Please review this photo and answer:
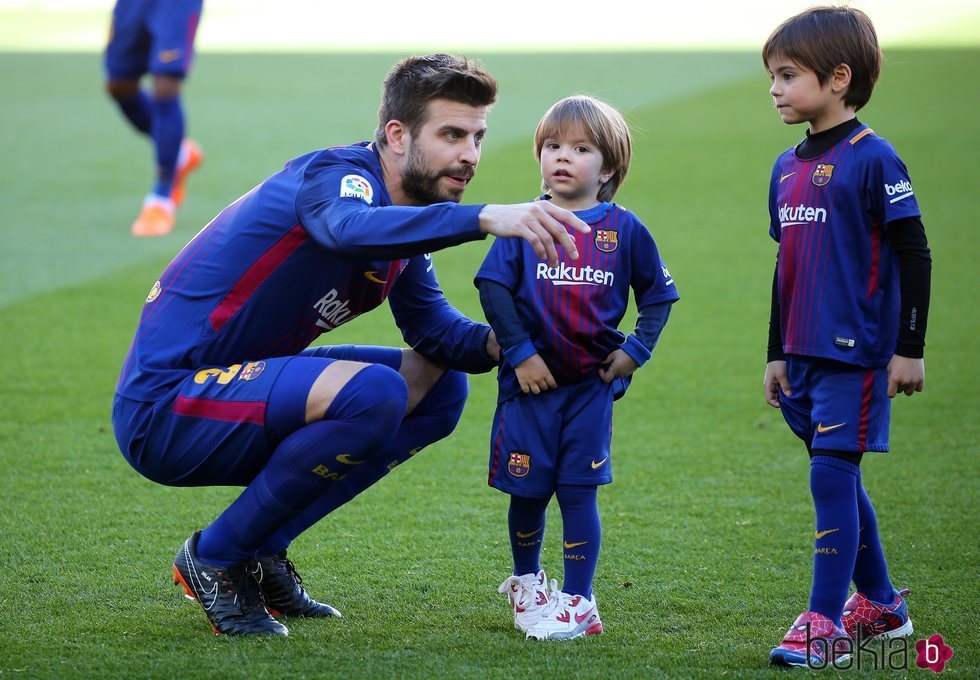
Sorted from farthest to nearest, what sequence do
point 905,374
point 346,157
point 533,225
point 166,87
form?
1. point 166,87
2. point 346,157
3. point 905,374
4. point 533,225

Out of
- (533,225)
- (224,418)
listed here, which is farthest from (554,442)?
(224,418)

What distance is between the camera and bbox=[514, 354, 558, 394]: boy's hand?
3.05 meters

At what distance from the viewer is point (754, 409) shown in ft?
16.9

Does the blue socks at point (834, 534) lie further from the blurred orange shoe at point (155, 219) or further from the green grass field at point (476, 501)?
the blurred orange shoe at point (155, 219)

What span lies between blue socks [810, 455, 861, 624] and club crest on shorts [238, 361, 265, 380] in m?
1.28

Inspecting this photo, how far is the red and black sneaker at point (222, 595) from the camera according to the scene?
9.78ft

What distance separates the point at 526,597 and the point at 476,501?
1019mm

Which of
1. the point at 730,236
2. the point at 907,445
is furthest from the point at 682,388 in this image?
the point at 730,236

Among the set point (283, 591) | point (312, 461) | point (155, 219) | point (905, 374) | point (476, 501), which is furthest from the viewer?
point (155, 219)

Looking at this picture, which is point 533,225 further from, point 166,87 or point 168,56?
point 166,87

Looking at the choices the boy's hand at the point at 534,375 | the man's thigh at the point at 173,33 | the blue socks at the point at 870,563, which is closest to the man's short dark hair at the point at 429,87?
the boy's hand at the point at 534,375

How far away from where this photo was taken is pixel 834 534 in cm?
289

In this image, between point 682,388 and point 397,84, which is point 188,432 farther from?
point 682,388

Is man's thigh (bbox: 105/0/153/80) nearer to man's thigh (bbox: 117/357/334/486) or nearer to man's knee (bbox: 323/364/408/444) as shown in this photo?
man's thigh (bbox: 117/357/334/486)
